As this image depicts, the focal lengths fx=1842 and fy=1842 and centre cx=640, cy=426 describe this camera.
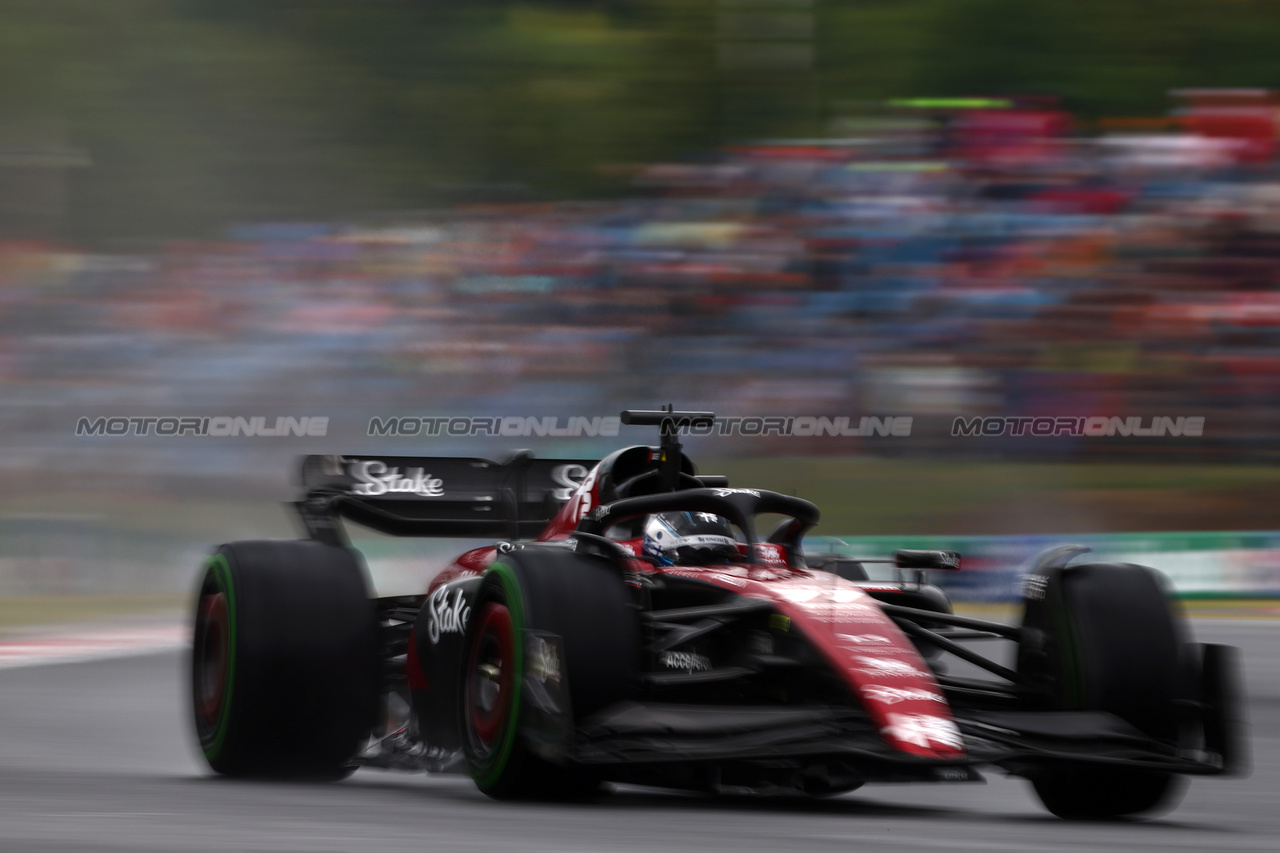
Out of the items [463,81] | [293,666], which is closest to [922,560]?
[293,666]

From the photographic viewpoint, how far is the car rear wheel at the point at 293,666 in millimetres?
6250

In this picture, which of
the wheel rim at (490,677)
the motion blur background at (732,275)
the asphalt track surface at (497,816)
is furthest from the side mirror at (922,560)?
the motion blur background at (732,275)

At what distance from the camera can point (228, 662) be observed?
20.7ft

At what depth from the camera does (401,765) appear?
20.3ft

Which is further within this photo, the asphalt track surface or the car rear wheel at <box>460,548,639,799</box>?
the car rear wheel at <box>460,548,639,799</box>

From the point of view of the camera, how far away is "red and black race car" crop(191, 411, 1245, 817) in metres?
4.96

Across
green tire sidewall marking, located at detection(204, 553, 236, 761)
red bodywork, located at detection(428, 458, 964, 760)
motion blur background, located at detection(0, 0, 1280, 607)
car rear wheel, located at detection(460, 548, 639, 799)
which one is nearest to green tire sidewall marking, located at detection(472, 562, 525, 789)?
car rear wheel, located at detection(460, 548, 639, 799)

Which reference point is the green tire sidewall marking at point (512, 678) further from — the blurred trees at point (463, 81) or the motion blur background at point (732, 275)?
the blurred trees at point (463, 81)

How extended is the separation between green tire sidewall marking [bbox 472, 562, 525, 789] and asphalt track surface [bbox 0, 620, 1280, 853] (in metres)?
0.10

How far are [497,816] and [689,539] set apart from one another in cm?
148

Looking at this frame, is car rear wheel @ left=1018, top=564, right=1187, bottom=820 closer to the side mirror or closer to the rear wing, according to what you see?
the side mirror

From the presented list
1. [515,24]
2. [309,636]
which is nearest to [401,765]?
[309,636]

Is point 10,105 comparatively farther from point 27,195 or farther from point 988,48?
point 988,48

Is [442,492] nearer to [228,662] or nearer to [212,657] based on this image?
[212,657]
